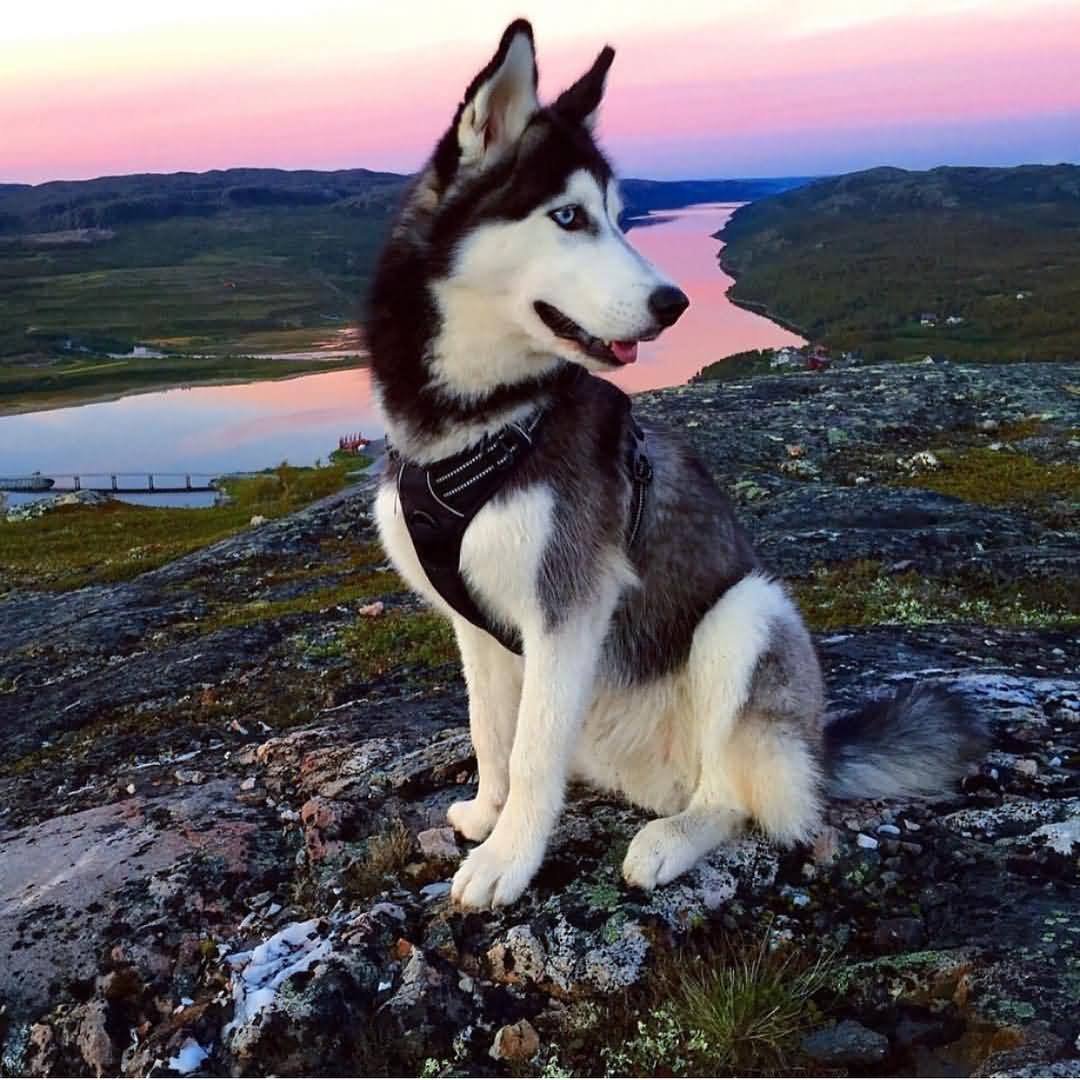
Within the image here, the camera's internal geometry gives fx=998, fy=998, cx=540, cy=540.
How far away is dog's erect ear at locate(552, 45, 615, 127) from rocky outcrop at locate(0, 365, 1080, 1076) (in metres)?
3.86

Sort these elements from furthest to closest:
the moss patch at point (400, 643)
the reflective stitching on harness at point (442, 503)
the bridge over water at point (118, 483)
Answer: the bridge over water at point (118, 483)
the moss patch at point (400, 643)
the reflective stitching on harness at point (442, 503)

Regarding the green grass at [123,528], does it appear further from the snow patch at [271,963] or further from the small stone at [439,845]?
the snow patch at [271,963]

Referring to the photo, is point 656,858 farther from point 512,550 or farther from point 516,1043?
point 512,550

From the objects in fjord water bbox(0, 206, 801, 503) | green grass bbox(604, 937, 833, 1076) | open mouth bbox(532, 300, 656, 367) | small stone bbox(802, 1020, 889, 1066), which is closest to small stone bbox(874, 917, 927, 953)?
green grass bbox(604, 937, 833, 1076)

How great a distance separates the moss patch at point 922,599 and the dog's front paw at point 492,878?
18.3ft

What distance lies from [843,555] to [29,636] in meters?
13.3

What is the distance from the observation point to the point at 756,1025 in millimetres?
4062

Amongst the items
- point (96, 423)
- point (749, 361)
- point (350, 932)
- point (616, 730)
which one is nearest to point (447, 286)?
point (616, 730)

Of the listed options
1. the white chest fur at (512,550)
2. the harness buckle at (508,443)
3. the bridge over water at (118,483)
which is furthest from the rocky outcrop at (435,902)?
the bridge over water at (118,483)

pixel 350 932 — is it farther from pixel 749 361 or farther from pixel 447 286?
pixel 749 361

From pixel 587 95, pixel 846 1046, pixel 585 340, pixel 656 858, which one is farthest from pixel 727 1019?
pixel 587 95

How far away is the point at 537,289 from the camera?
454cm

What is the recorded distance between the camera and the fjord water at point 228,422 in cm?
9334

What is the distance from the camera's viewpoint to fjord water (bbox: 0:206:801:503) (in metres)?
93.3
